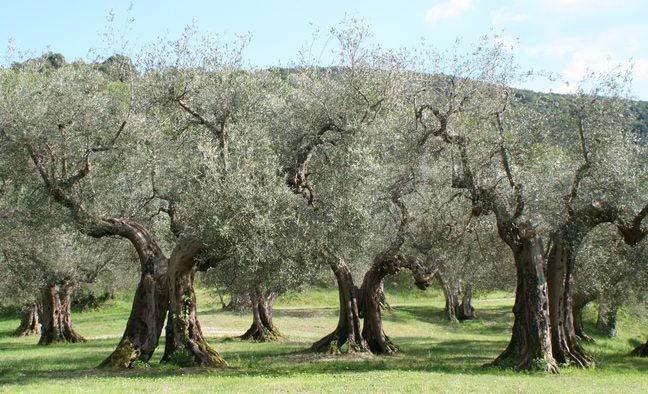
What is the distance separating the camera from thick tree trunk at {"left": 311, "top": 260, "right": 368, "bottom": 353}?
29500 mm

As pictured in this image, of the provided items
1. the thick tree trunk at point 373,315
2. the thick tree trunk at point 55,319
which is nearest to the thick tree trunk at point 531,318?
the thick tree trunk at point 373,315

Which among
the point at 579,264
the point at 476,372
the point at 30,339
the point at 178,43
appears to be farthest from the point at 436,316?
the point at 178,43

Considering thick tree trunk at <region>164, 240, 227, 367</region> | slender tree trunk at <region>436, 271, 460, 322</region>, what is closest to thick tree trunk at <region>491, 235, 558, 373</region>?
thick tree trunk at <region>164, 240, 227, 367</region>

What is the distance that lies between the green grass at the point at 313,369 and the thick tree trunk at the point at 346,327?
49.9 inches

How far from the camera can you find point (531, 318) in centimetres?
2283

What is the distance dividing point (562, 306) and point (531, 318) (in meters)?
3.49

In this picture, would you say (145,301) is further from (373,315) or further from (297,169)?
(373,315)

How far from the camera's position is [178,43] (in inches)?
951

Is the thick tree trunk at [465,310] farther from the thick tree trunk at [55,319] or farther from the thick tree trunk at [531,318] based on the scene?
the thick tree trunk at [531,318]

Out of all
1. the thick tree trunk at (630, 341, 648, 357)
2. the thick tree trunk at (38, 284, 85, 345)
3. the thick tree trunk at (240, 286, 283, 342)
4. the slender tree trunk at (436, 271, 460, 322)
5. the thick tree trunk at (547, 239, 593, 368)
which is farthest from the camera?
the slender tree trunk at (436, 271, 460, 322)

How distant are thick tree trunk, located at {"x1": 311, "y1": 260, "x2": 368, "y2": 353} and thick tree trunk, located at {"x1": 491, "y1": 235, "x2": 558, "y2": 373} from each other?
7.43 meters

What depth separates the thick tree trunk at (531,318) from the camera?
22375mm

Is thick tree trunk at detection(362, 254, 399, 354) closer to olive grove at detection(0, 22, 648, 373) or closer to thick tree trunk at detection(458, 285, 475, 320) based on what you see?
olive grove at detection(0, 22, 648, 373)

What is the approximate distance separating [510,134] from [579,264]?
404 inches
